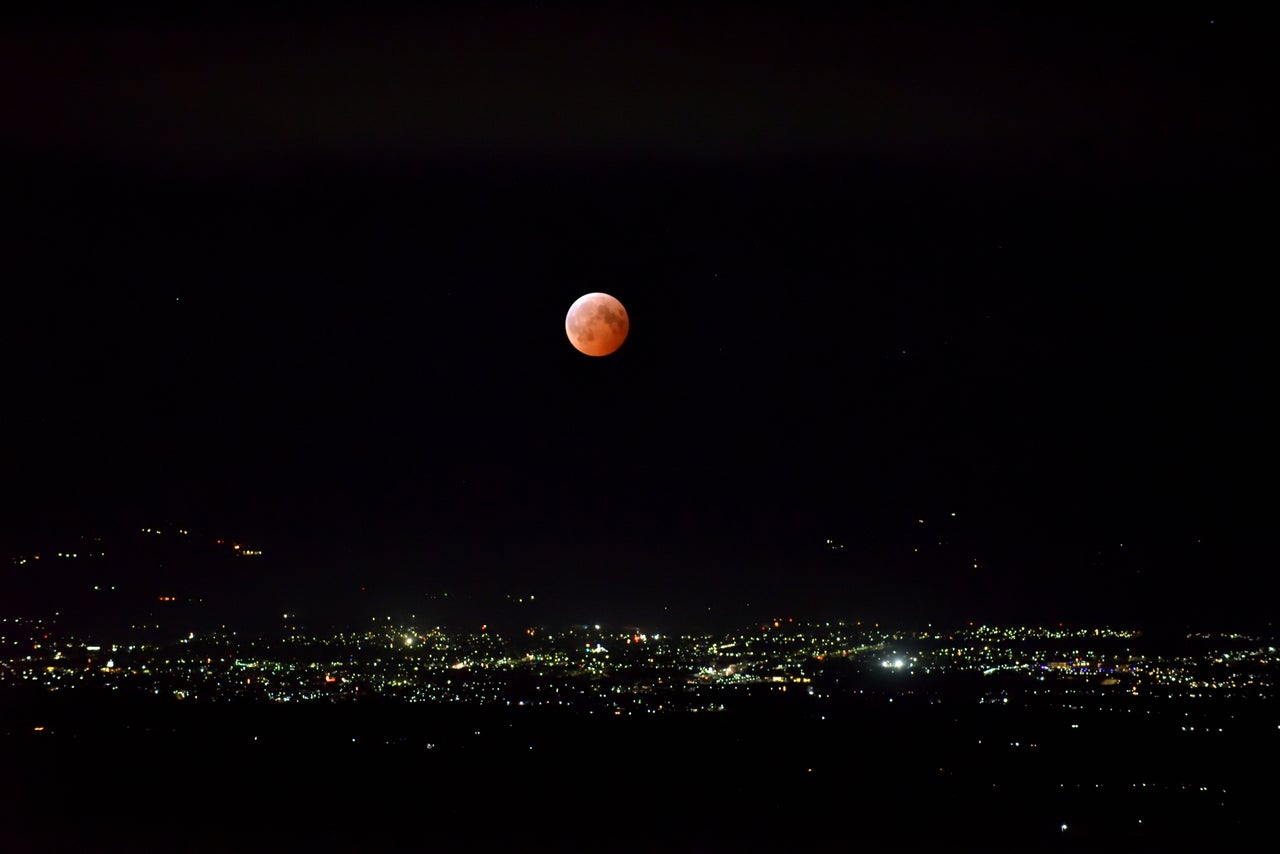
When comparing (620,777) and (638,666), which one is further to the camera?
(638,666)

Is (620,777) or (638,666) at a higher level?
(620,777)

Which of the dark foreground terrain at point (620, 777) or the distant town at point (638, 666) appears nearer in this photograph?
the dark foreground terrain at point (620, 777)

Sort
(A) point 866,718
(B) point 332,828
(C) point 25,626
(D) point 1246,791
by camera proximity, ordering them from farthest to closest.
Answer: (C) point 25,626 < (A) point 866,718 < (D) point 1246,791 < (B) point 332,828

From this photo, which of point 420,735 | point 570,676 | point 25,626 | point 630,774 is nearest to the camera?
point 630,774

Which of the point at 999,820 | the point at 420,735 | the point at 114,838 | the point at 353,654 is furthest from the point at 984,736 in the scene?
the point at 353,654

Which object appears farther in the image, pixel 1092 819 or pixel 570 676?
pixel 570 676

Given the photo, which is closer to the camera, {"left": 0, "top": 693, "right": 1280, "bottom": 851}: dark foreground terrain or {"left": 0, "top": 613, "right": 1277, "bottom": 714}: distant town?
{"left": 0, "top": 693, "right": 1280, "bottom": 851}: dark foreground terrain

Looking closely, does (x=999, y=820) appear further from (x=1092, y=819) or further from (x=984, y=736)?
(x=984, y=736)

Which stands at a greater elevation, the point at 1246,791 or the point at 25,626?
the point at 25,626
